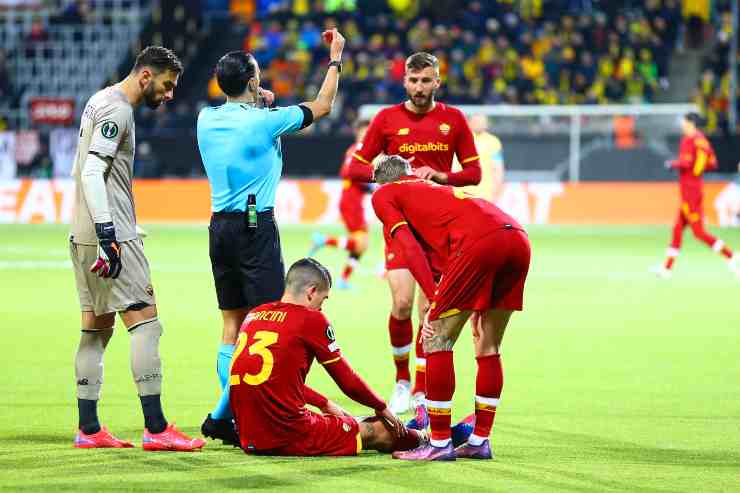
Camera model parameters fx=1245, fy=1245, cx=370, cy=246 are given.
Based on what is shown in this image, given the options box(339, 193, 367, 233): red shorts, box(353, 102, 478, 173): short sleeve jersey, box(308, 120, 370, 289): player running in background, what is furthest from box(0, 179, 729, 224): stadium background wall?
box(353, 102, 478, 173): short sleeve jersey

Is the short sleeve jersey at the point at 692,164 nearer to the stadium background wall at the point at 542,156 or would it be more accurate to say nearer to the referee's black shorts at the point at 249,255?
the stadium background wall at the point at 542,156

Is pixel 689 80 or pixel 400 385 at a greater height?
pixel 689 80

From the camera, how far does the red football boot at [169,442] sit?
23.1ft

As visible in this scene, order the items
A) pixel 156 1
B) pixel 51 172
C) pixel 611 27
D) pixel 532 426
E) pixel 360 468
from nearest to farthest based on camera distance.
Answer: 1. pixel 360 468
2. pixel 532 426
3. pixel 51 172
4. pixel 611 27
5. pixel 156 1

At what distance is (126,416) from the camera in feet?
26.9

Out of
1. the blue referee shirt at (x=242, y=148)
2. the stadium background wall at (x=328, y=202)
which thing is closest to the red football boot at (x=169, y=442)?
the blue referee shirt at (x=242, y=148)

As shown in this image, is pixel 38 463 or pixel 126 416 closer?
pixel 38 463

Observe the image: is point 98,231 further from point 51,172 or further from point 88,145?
point 51,172

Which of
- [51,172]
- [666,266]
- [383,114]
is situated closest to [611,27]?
[51,172]

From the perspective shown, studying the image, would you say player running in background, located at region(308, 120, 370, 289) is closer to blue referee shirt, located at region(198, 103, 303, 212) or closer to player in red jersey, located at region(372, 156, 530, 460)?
blue referee shirt, located at region(198, 103, 303, 212)

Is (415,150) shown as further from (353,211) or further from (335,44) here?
(353,211)

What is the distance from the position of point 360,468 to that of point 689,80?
3020cm

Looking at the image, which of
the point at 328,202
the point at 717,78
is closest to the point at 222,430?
the point at 328,202

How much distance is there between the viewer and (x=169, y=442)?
7.05 metres
